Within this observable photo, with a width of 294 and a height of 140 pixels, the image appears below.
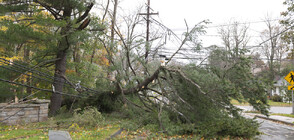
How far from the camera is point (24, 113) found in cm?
850

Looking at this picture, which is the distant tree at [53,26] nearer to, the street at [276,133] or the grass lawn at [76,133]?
the grass lawn at [76,133]

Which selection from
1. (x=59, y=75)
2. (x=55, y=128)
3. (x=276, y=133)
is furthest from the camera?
(x=59, y=75)

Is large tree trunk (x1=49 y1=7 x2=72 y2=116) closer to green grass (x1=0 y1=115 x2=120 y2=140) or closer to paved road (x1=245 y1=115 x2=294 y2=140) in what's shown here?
green grass (x1=0 y1=115 x2=120 y2=140)

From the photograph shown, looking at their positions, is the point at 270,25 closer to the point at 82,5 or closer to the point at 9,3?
the point at 82,5

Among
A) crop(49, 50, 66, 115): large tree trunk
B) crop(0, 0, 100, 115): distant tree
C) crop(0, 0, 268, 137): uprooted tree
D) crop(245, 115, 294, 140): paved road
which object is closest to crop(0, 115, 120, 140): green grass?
crop(0, 0, 268, 137): uprooted tree

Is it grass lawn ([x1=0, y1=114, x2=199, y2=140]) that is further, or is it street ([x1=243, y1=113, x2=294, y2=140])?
street ([x1=243, y1=113, x2=294, y2=140])

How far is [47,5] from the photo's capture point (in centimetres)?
985

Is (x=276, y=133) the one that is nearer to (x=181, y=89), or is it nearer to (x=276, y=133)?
(x=276, y=133)

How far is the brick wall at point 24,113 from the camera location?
8.03 meters

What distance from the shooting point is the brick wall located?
26.3 feet

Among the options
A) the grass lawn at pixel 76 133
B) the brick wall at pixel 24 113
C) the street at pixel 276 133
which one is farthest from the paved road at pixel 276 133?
the brick wall at pixel 24 113

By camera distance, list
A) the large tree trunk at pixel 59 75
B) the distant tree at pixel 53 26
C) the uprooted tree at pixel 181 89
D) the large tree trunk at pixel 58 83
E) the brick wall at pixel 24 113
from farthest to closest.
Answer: the large tree trunk at pixel 58 83, the large tree trunk at pixel 59 75, the distant tree at pixel 53 26, the brick wall at pixel 24 113, the uprooted tree at pixel 181 89

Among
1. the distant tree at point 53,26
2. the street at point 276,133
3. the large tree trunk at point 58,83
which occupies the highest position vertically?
the distant tree at point 53,26

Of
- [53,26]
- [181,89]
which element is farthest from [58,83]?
[181,89]
